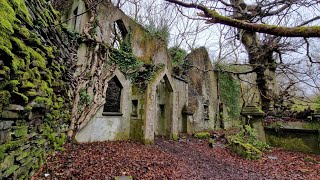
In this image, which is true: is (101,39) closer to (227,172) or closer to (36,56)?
(36,56)

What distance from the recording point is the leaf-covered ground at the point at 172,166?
3.85 metres

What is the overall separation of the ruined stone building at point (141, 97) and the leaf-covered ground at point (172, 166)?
2.25 meters

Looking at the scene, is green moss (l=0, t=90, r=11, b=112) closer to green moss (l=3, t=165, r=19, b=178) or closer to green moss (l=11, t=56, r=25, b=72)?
green moss (l=11, t=56, r=25, b=72)

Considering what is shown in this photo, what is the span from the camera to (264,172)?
17.2 feet

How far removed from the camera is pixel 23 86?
237 cm

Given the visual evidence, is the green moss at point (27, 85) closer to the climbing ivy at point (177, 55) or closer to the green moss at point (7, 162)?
the green moss at point (7, 162)

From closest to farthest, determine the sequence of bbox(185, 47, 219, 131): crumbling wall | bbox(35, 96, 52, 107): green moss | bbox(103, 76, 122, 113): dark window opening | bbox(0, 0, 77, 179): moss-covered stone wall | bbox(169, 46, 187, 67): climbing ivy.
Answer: bbox(0, 0, 77, 179): moss-covered stone wall, bbox(35, 96, 52, 107): green moss, bbox(103, 76, 122, 113): dark window opening, bbox(185, 47, 219, 131): crumbling wall, bbox(169, 46, 187, 67): climbing ivy

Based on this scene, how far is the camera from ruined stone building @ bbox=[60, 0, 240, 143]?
25.5 ft

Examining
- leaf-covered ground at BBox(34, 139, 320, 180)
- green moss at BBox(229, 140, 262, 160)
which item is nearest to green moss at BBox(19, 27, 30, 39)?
leaf-covered ground at BBox(34, 139, 320, 180)

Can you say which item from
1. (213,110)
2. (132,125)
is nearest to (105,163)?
(132,125)

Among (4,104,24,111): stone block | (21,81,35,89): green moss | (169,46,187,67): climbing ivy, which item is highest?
(169,46,187,67): climbing ivy

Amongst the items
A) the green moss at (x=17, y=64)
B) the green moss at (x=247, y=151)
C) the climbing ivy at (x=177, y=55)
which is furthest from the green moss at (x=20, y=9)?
the climbing ivy at (x=177, y=55)

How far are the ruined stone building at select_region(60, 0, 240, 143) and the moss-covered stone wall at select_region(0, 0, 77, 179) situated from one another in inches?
145

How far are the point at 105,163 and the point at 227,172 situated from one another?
10.5 feet
